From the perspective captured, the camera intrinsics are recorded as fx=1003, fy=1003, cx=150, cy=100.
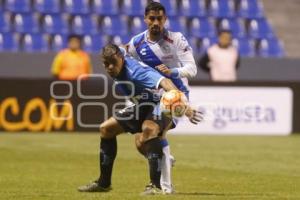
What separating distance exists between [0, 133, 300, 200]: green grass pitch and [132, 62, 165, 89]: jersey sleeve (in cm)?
106

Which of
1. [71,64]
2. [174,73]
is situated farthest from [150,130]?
[71,64]

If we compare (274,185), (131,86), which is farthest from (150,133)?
(274,185)

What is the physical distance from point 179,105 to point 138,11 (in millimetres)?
15873

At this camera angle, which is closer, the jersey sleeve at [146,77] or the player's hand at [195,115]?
the player's hand at [195,115]

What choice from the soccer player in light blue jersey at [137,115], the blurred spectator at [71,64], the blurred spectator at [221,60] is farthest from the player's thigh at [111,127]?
the blurred spectator at [221,60]

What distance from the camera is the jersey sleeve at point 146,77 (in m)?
9.41

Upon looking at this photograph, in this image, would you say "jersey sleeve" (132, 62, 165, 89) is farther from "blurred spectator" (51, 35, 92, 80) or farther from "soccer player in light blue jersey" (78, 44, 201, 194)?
"blurred spectator" (51, 35, 92, 80)

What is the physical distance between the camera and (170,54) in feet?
33.9

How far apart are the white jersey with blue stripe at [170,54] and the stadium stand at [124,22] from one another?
13269 millimetres

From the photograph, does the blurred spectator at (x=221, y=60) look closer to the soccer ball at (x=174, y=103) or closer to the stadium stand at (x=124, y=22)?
the stadium stand at (x=124, y=22)

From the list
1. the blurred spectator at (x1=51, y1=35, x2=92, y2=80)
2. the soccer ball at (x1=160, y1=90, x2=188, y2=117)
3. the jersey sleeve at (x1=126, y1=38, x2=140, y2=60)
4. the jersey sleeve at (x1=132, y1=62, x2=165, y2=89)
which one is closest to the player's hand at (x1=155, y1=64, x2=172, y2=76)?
the jersey sleeve at (x1=126, y1=38, x2=140, y2=60)

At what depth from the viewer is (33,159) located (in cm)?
1434

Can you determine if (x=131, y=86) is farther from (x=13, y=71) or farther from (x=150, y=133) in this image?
(x=13, y=71)

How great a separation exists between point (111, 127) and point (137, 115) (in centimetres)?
28
